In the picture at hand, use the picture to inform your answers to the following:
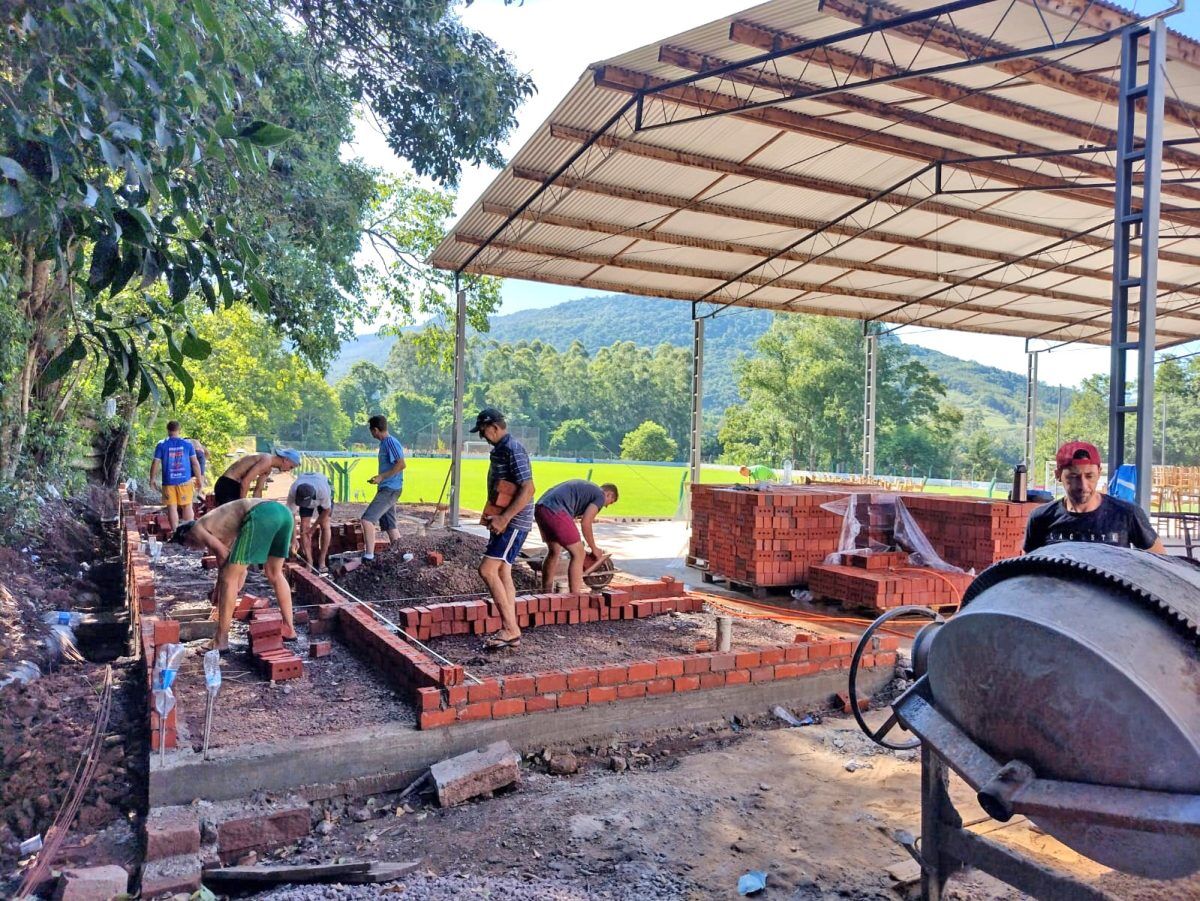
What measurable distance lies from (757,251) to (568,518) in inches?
331

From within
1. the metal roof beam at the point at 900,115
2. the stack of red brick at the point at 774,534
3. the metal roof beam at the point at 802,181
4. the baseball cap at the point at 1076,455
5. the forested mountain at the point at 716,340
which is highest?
the forested mountain at the point at 716,340

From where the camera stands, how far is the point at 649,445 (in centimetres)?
7381

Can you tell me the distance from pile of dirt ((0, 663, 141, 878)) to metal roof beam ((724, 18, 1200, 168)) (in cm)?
744

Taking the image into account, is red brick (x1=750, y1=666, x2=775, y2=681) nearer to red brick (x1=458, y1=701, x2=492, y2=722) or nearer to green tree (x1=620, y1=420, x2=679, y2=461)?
red brick (x1=458, y1=701, x2=492, y2=722)

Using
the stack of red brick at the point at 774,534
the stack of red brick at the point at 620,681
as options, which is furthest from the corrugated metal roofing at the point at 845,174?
the stack of red brick at the point at 620,681

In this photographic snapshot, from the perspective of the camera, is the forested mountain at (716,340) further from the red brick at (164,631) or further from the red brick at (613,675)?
the red brick at (164,631)

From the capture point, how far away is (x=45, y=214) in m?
2.25

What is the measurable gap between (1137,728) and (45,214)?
10.3 feet

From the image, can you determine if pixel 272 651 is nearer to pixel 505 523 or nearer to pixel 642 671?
pixel 505 523

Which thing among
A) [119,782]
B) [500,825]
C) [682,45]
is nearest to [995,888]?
[500,825]

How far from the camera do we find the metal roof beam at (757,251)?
1174 cm

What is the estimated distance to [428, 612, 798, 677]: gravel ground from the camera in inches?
216

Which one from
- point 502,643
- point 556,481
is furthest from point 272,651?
point 556,481

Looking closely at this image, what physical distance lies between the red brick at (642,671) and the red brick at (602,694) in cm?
15
